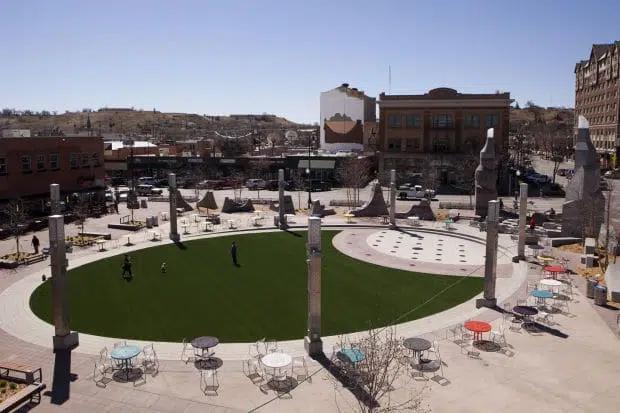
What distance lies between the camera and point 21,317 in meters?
21.6

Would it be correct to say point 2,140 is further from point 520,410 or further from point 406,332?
point 520,410

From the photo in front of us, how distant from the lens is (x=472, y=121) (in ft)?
234

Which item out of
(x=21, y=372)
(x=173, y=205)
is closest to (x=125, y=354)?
(x=21, y=372)

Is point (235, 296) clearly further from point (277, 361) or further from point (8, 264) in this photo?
point (8, 264)

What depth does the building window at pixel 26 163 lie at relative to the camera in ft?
149

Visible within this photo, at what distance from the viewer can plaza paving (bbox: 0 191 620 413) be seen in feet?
48.2

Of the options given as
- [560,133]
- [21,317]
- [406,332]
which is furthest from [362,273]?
[560,133]

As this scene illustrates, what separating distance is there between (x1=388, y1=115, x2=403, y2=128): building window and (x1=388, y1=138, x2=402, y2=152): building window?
76.3 inches

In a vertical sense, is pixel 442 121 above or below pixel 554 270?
above

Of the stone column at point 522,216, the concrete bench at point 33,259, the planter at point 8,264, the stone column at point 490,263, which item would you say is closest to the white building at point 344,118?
the stone column at point 522,216

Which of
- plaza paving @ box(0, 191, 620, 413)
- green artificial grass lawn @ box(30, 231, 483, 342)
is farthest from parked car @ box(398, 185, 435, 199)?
plaza paving @ box(0, 191, 620, 413)

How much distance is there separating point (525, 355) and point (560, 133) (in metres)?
133

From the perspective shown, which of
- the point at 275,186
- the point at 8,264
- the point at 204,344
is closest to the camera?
the point at 204,344

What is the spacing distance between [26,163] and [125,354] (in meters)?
35.7
